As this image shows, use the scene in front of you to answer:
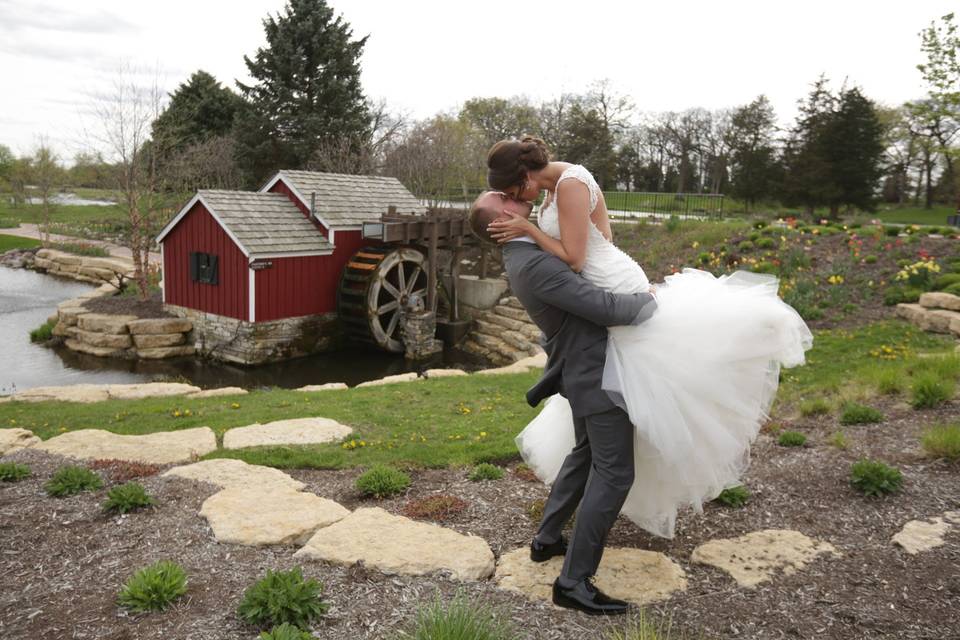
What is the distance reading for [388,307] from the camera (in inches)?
599

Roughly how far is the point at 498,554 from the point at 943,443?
286 cm

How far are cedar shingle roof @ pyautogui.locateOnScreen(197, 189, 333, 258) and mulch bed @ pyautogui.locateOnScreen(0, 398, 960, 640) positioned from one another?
9867 millimetres

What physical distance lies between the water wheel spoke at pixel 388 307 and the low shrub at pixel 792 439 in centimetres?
1095

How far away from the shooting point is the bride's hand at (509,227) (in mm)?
2750

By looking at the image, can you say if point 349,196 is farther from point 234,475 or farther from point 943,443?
point 943,443

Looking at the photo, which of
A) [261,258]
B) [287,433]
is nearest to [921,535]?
[287,433]

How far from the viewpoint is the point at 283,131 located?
2727 cm

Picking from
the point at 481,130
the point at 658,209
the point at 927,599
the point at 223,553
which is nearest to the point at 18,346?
the point at 223,553

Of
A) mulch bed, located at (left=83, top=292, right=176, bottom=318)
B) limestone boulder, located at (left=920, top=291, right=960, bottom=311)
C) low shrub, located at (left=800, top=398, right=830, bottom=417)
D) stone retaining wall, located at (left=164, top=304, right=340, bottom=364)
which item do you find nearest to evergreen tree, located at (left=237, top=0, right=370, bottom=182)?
mulch bed, located at (left=83, top=292, right=176, bottom=318)

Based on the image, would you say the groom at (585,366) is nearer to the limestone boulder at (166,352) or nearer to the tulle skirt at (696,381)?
the tulle skirt at (696,381)

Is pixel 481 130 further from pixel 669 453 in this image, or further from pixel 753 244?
pixel 669 453

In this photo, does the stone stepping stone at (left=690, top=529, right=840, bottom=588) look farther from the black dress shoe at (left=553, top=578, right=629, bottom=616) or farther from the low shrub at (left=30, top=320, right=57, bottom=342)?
the low shrub at (left=30, top=320, right=57, bottom=342)

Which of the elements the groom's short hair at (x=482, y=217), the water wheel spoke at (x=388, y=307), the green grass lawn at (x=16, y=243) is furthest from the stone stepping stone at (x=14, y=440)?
the green grass lawn at (x=16, y=243)

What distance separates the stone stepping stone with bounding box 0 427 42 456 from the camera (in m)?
4.88
